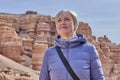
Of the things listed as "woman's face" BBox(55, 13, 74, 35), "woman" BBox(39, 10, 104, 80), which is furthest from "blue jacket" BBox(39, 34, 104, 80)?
"woman's face" BBox(55, 13, 74, 35)

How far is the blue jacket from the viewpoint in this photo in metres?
4.79

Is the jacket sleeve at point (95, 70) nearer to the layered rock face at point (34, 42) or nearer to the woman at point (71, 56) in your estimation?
the woman at point (71, 56)

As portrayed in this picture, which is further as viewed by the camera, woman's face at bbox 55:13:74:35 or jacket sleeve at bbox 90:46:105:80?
Answer: woman's face at bbox 55:13:74:35

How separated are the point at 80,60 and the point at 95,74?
0.81 ft

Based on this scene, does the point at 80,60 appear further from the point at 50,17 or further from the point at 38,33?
the point at 50,17

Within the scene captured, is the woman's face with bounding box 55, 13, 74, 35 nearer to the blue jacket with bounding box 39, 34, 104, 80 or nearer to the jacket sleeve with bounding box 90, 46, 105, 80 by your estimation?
the blue jacket with bounding box 39, 34, 104, 80

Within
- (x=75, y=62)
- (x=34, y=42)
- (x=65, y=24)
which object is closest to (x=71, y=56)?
(x=75, y=62)

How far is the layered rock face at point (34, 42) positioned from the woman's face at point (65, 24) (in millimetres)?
50189

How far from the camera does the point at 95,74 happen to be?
4859mm

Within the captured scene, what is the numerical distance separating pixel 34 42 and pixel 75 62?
65.8 metres

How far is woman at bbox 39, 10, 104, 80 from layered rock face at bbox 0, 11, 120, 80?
165 ft

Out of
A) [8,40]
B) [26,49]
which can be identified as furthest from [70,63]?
[26,49]

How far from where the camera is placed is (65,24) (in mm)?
5027

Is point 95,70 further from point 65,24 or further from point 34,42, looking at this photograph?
point 34,42
